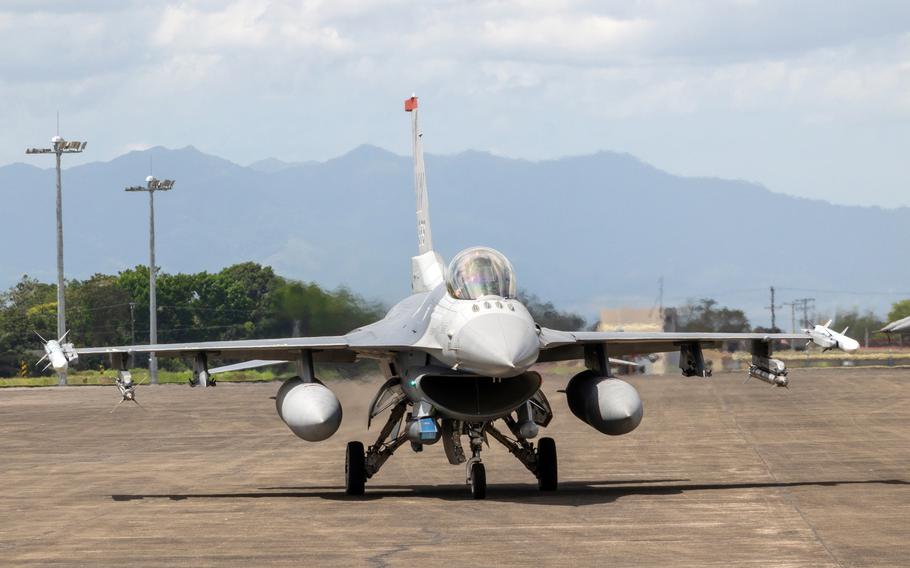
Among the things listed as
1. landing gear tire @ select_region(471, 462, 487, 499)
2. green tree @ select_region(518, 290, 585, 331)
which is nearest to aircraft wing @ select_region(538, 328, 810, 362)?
landing gear tire @ select_region(471, 462, 487, 499)

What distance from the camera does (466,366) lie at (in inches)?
717

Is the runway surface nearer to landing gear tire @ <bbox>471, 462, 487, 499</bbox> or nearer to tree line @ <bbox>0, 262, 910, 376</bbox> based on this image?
landing gear tire @ <bbox>471, 462, 487, 499</bbox>

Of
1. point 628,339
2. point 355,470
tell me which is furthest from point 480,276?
point 355,470

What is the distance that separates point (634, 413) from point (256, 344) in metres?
5.14

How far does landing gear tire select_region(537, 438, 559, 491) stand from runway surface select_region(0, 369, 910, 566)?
10.2 inches

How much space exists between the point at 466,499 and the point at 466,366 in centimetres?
221

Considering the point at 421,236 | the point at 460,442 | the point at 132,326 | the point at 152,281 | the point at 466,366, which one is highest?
the point at 152,281

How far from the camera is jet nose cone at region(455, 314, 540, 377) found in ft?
57.7

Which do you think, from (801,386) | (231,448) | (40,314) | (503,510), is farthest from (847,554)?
(40,314)

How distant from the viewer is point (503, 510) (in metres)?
17.9

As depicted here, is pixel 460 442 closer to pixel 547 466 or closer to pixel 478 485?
pixel 478 485

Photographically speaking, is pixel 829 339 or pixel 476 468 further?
pixel 829 339

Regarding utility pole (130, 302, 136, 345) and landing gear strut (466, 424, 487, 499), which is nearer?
landing gear strut (466, 424, 487, 499)

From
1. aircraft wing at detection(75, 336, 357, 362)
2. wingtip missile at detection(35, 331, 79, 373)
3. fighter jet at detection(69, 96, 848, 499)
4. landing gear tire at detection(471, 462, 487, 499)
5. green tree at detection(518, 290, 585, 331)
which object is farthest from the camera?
green tree at detection(518, 290, 585, 331)
